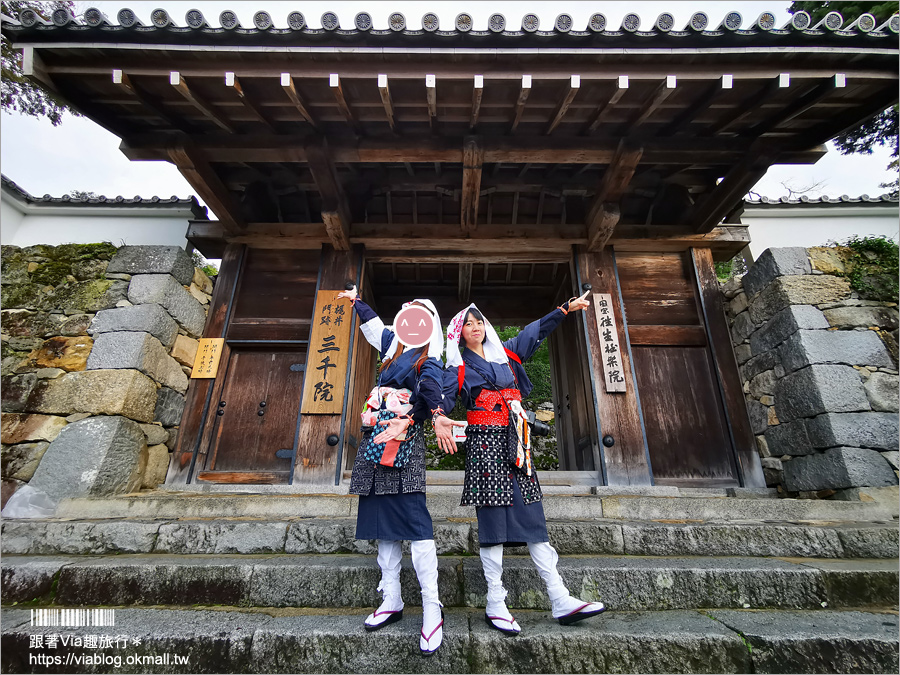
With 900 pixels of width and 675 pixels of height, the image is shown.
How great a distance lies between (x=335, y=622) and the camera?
89.2 inches

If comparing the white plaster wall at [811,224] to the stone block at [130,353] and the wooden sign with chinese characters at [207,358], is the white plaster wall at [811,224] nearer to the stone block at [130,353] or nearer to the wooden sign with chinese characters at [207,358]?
the wooden sign with chinese characters at [207,358]

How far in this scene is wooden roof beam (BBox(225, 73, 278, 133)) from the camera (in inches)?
149

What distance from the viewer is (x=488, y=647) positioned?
2.08 meters

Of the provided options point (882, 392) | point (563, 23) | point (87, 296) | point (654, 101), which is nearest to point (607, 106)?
point (654, 101)

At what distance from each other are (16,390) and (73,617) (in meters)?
3.00

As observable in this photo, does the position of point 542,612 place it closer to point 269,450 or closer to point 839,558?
point 839,558

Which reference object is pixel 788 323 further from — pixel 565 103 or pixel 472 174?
pixel 472 174

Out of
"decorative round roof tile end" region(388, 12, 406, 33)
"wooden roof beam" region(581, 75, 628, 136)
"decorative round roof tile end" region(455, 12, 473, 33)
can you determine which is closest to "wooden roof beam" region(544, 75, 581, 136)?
"wooden roof beam" region(581, 75, 628, 136)

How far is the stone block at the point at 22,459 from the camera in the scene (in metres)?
3.91

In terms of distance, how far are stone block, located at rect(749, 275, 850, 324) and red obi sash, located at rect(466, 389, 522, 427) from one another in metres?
3.72

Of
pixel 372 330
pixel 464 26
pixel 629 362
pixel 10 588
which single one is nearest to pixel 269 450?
pixel 10 588

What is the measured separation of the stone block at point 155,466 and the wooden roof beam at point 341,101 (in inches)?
161

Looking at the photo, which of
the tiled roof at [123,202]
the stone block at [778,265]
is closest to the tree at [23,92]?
the tiled roof at [123,202]

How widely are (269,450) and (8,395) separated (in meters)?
2.54
